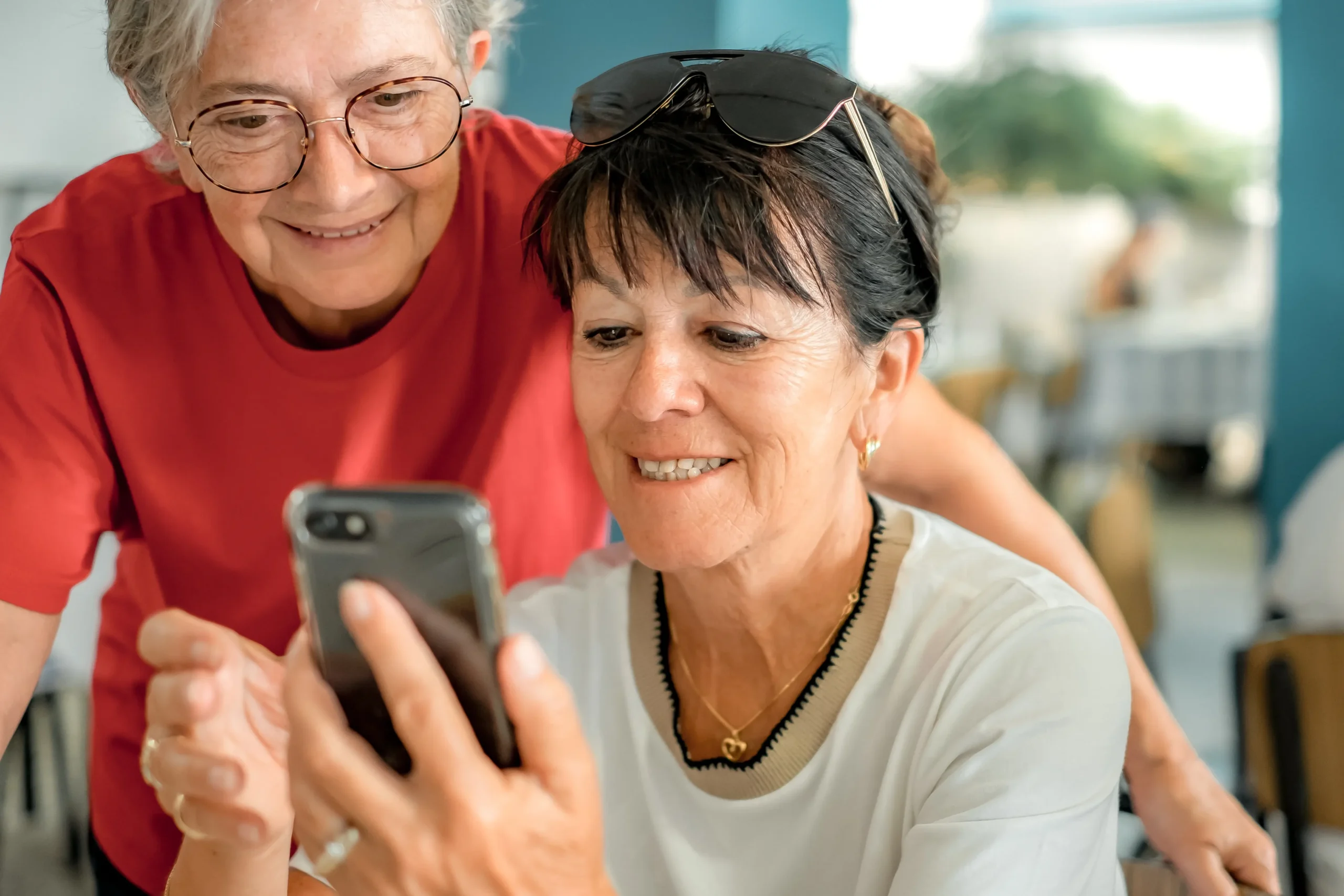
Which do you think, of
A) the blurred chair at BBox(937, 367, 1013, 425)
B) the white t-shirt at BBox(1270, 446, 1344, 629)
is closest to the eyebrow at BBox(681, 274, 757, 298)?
the white t-shirt at BBox(1270, 446, 1344, 629)

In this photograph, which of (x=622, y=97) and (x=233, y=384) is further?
(x=233, y=384)

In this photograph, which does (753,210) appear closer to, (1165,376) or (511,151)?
(511,151)

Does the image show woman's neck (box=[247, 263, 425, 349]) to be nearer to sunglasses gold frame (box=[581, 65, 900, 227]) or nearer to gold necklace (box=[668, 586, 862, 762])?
sunglasses gold frame (box=[581, 65, 900, 227])

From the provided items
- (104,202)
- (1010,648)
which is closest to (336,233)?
(104,202)

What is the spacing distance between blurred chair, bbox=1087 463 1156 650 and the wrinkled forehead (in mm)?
3633

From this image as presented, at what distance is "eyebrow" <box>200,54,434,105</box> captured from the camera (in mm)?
1080

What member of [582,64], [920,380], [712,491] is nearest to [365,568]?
[712,491]

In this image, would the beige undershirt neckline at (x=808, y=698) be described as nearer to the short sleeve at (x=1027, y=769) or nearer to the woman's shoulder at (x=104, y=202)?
the short sleeve at (x=1027, y=769)

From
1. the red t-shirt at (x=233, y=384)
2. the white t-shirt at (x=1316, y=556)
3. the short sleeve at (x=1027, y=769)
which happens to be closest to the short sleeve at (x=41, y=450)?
the red t-shirt at (x=233, y=384)

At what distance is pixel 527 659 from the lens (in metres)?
0.69

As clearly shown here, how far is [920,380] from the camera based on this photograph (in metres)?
1.38

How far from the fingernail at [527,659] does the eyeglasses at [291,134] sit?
0.62m

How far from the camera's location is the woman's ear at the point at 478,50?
1229 mm

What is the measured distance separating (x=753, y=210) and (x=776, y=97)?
0.10 m
